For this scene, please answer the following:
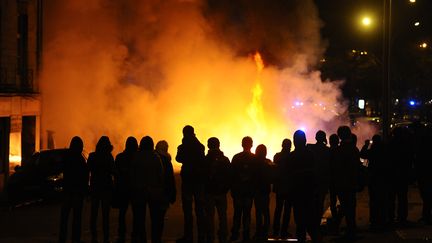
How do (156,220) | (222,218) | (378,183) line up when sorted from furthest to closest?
(378,183), (222,218), (156,220)

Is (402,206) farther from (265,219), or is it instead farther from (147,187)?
(147,187)

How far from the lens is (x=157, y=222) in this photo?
956cm

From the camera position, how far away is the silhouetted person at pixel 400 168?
11.5 metres

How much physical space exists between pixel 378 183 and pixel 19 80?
15.0m

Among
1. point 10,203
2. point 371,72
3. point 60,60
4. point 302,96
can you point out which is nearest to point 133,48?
point 60,60

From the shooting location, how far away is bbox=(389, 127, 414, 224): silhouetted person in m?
11.5

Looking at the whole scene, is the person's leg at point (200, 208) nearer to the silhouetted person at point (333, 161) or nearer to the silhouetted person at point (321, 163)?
the silhouetted person at point (321, 163)

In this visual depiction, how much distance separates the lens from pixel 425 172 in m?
11.6

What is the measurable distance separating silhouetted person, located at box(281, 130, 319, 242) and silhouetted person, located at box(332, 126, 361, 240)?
110 cm

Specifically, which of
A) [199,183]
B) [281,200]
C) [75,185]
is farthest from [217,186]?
[75,185]

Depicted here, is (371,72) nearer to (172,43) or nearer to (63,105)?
(172,43)

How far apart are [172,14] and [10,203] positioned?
13.4 meters

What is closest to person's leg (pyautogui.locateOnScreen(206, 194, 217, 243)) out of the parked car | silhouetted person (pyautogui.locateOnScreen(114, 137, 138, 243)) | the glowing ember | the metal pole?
silhouetted person (pyautogui.locateOnScreen(114, 137, 138, 243))

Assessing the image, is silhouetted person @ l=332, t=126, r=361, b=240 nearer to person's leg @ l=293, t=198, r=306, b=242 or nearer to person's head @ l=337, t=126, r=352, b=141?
person's head @ l=337, t=126, r=352, b=141
